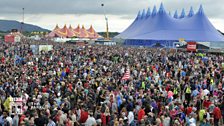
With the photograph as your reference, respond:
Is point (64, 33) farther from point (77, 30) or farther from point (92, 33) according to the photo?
point (92, 33)

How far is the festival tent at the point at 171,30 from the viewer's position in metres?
51.7

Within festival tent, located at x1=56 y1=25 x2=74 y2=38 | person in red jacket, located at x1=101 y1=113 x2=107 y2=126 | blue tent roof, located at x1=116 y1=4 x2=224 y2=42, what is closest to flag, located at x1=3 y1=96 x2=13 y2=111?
person in red jacket, located at x1=101 y1=113 x2=107 y2=126

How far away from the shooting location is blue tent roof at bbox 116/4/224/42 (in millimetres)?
51719

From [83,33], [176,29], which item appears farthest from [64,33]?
[176,29]

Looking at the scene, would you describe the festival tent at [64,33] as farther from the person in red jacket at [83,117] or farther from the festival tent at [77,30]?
the person in red jacket at [83,117]

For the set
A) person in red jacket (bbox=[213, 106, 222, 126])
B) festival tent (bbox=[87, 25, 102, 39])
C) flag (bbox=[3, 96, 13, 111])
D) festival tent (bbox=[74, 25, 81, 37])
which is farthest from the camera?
festival tent (bbox=[87, 25, 102, 39])

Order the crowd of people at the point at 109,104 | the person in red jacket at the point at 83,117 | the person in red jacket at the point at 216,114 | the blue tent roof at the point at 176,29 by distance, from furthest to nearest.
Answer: the blue tent roof at the point at 176,29, the person in red jacket at the point at 216,114, the person in red jacket at the point at 83,117, the crowd of people at the point at 109,104

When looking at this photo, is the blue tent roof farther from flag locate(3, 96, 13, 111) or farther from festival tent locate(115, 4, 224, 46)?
flag locate(3, 96, 13, 111)

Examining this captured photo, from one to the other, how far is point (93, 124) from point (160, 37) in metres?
43.8

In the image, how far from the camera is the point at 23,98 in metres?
12.9

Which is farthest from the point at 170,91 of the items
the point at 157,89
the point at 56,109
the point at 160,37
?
the point at 160,37

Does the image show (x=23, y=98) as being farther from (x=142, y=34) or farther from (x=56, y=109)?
(x=142, y=34)

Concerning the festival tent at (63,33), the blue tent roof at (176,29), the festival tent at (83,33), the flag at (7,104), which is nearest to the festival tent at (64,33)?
the festival tent at (63,33)

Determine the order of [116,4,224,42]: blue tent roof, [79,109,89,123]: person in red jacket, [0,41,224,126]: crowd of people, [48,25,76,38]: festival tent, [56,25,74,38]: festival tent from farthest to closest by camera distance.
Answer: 1. [48,25,76,38]: festival tent
2. [56,25,74,38]: festival tent
3. [116,4,224,42]: blue tent roof
4. [79,109,89,123]: person in red jacket
5. [0,41,224,126]: crowd of people
